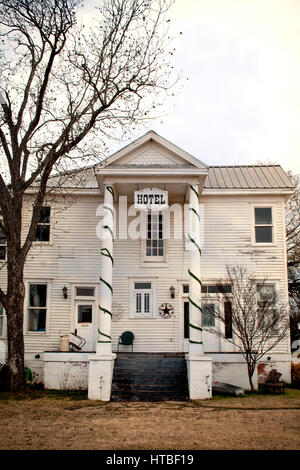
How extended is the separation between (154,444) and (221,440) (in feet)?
3.94

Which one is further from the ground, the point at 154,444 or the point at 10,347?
the point at 10,347

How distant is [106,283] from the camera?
14.2m

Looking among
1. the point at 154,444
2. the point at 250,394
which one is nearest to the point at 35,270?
the point at 250,394

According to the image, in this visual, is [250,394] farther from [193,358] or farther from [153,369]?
[153,369]

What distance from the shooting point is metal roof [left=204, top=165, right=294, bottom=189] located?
17547 mm

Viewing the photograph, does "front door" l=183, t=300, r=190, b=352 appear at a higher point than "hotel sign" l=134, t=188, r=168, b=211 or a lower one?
lower

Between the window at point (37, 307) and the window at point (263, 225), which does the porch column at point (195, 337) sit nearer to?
the window at point (263, 225)

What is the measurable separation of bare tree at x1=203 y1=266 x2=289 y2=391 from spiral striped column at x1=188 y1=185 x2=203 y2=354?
1463 millimetres

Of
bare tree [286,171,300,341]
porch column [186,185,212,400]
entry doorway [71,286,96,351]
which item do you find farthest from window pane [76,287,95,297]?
bare tree [286,171,300,341]

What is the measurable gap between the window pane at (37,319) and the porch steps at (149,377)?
10.5ft

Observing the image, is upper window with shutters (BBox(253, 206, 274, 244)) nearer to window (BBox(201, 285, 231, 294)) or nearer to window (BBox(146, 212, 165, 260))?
window (BBox(201, 285, 231, 294))
